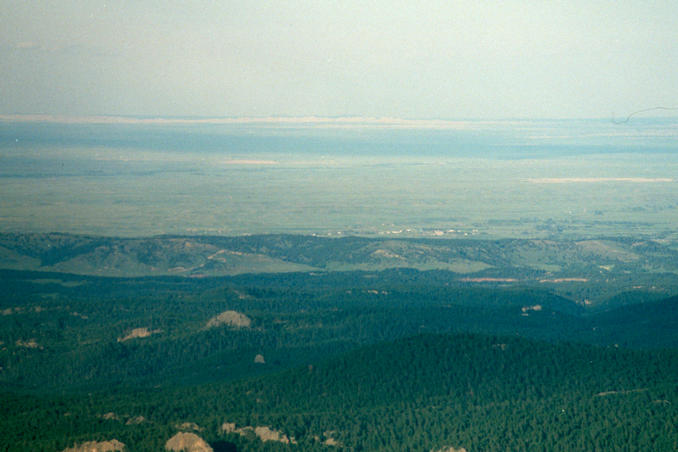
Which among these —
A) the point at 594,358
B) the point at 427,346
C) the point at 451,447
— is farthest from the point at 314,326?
the point at 451,447

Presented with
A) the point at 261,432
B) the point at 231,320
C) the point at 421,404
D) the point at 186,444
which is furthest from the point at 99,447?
the point at 231,320

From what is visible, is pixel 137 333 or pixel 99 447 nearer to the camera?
pixel 99 447

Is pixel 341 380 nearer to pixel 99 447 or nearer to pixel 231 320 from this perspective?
pixel 99 447

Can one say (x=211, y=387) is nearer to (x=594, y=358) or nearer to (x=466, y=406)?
(x=466, y=406)

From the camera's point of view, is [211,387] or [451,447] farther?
[211,387]

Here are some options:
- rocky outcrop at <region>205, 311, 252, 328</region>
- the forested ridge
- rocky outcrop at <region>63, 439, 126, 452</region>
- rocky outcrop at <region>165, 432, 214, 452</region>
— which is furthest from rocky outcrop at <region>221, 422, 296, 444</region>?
rocky outcrop at <region>205, 311, 252, 328</region>

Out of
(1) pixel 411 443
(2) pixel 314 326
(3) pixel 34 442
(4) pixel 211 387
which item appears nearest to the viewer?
(3) pixel 34 442

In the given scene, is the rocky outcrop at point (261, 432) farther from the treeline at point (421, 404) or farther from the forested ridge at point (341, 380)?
the treeline at point (421, 404)

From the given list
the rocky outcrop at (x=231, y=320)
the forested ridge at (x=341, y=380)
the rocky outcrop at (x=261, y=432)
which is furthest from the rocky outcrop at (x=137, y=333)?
Answer: the rocky outcrop at (x=261, y=432)

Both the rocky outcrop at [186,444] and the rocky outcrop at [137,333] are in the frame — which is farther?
the rocky outcrop at [137,333]

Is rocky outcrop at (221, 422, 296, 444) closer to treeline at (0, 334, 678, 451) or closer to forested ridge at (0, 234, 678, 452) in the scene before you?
forested ridge at (0, 234, 678, 452)

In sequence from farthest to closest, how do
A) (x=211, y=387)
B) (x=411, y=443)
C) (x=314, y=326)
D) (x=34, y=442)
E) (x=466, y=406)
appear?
(x=314, y=326) < (x=211, y=387) < (x=466, y=406) < (x=411, y=443) < (x=34, y=442)
